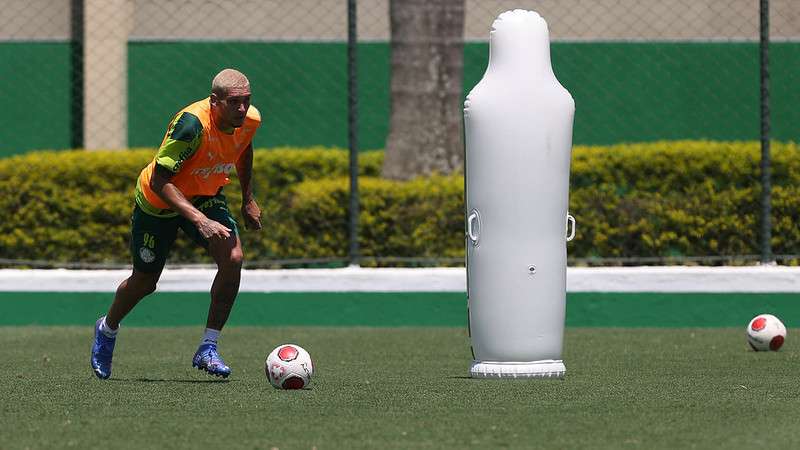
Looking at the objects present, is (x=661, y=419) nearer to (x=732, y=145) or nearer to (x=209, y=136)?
(x=209, y=136)

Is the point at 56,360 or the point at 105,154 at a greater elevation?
the point at 105,154

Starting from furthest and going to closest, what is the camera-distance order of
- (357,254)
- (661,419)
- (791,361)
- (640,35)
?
1. (640,35)
2. (357,254)
3. (791,361)
4. (661,419)

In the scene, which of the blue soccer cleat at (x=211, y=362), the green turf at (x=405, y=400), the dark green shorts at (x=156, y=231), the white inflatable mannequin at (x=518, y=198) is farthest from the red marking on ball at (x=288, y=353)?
the white inflatable mannequin at (x=518, y=198)

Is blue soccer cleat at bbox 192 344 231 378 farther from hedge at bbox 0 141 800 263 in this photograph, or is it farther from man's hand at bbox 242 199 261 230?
hedge at bbox 0 141 800 263

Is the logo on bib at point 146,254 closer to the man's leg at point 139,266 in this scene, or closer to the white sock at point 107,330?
the man's leg at point 139,266

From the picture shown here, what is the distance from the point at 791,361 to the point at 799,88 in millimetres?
4669

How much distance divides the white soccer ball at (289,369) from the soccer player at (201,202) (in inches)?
17.8

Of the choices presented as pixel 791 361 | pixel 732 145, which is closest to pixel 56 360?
pixel 791 361

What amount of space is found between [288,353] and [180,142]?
123 cm

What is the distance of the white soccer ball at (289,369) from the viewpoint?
751 cm

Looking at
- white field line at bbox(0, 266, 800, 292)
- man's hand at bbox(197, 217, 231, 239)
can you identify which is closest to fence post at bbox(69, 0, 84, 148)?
white field line at bbox(0, 266, 800, 292)

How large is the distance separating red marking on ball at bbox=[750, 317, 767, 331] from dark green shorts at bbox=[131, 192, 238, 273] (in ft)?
11.1

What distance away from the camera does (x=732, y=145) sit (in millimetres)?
12758

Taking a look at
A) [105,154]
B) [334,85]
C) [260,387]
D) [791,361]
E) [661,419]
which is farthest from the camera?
[334,85]
